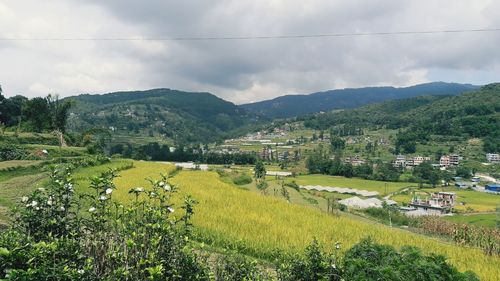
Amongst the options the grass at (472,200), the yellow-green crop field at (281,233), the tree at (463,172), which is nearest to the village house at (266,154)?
the tree at (463,172)

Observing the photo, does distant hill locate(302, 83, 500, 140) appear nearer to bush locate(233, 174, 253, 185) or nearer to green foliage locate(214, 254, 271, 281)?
bush locate(233, 174, 253, 185)

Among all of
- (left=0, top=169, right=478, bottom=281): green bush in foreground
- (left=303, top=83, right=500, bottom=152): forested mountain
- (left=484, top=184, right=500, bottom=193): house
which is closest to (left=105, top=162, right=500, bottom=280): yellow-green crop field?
(left=0, top=169, right=478, bottom=281): green bush in foreground

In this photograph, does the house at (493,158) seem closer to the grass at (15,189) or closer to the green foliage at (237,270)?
the grass at (15,189)

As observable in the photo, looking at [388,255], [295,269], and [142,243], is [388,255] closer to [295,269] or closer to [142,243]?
[295,269]

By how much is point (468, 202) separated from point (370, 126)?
99891 millimetres

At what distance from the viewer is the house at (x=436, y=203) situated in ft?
160

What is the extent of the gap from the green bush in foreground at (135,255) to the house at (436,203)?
4818 cm

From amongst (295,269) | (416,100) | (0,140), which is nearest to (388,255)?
(295,269)

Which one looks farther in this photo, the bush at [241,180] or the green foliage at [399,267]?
the bush at [241,180]

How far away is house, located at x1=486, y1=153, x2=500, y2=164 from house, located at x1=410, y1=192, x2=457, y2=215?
39.7 m

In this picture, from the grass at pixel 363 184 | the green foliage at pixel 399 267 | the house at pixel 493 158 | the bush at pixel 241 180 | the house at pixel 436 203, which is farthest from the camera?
the house at pixel 493 158

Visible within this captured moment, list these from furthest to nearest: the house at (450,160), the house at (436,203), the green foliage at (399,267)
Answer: the house at (450,160), the house at (436,203), the green foliage at (399,267)

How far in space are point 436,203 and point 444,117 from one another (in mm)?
81762

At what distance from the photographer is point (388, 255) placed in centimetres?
519
